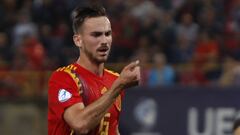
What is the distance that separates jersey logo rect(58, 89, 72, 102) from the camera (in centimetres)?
593

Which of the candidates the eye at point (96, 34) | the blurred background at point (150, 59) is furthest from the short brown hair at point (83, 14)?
the blurred background at point (150, 59)

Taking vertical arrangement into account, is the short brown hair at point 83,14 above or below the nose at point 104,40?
above

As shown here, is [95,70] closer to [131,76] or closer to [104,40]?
[104,40]

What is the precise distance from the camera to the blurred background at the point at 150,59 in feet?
42.7

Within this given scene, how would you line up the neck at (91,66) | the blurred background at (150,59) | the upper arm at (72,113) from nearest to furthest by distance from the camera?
the upper arm at (72,113) → the neck at (91,66) → the blurred background at (150,59)

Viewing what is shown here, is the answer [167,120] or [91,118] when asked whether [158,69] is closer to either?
[167,120]

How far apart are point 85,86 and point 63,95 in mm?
240

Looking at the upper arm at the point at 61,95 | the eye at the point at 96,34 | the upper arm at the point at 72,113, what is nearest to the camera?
the upper arm at the point at 72,113

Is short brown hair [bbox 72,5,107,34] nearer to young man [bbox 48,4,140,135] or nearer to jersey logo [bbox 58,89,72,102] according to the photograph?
young man [bbox 48,4,140,135]

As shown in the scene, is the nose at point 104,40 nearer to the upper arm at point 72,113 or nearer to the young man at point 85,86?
the young man at point 85,86

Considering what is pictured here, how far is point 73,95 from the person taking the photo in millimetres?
5938

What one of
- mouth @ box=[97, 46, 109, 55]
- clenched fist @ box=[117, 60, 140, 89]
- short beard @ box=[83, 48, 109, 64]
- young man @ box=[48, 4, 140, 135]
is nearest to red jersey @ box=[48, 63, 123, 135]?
young man @ box=[48, 4, 140, 135]

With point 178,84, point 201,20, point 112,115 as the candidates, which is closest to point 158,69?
point 178,84

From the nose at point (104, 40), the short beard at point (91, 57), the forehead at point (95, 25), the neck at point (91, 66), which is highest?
the forehead at point (95, 25)
